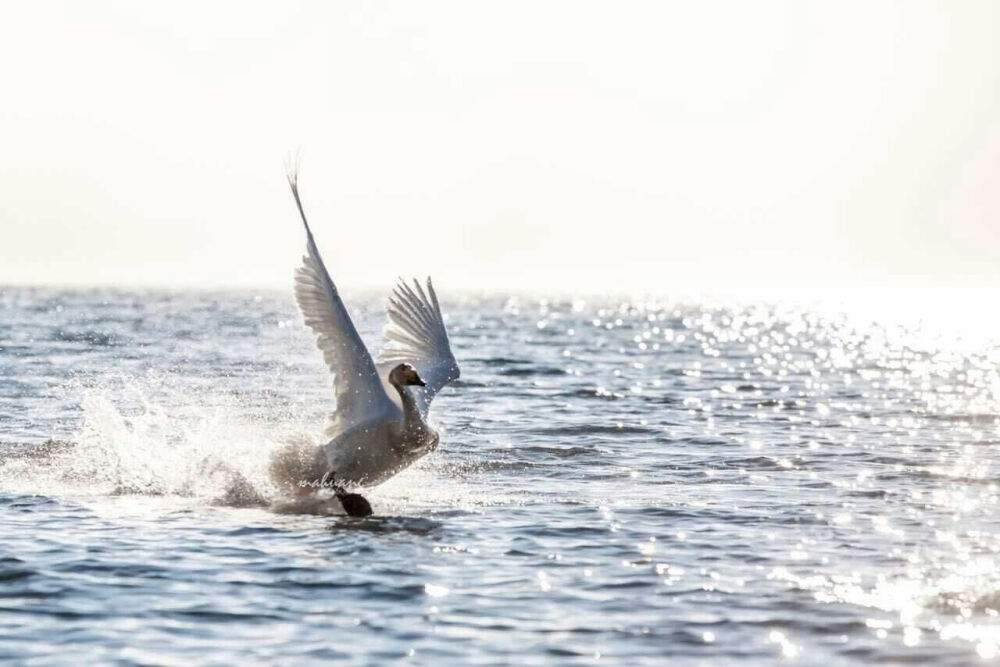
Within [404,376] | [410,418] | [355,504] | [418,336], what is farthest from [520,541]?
[418,336]

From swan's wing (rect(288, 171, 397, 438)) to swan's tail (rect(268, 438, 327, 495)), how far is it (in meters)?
0.30

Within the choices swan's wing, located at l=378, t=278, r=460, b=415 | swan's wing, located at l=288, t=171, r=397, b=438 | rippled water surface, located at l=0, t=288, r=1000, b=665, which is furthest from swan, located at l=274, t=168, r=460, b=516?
swan's wing, located at l=378, t=278, r=460, b=415

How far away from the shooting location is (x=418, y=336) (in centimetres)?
1856

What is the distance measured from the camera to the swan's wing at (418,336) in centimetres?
1825

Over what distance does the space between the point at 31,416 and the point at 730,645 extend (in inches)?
660

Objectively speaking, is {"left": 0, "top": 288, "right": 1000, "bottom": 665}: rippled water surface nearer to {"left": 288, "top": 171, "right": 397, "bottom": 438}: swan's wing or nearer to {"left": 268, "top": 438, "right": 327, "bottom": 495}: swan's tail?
{"left": 268, "top": 438, "right": 327, "bottom": 495}: swan's tail

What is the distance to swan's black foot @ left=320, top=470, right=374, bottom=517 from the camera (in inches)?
625

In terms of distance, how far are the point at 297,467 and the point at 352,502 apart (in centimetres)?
100

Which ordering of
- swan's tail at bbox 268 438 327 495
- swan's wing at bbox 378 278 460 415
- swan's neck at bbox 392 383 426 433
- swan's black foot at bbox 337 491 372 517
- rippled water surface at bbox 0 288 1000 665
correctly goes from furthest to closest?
1. swan's wing at bbox 378 278 460 415
2. swan's tail at bbox 268 438 327 495
3. swan's neck at bbox 392 383 426 433
4. swan's black foot at bbox 337 491 372 517
5. rippled water surface at bbox 0 288 1000 665

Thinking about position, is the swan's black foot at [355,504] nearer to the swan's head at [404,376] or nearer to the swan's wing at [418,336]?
the swan's head at [404,376]

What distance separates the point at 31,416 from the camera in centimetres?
2466

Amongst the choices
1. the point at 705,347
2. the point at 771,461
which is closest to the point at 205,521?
the point at 771,461

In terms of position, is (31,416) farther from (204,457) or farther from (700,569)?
(700,569)

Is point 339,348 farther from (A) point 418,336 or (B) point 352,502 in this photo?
(A) point 418,336
